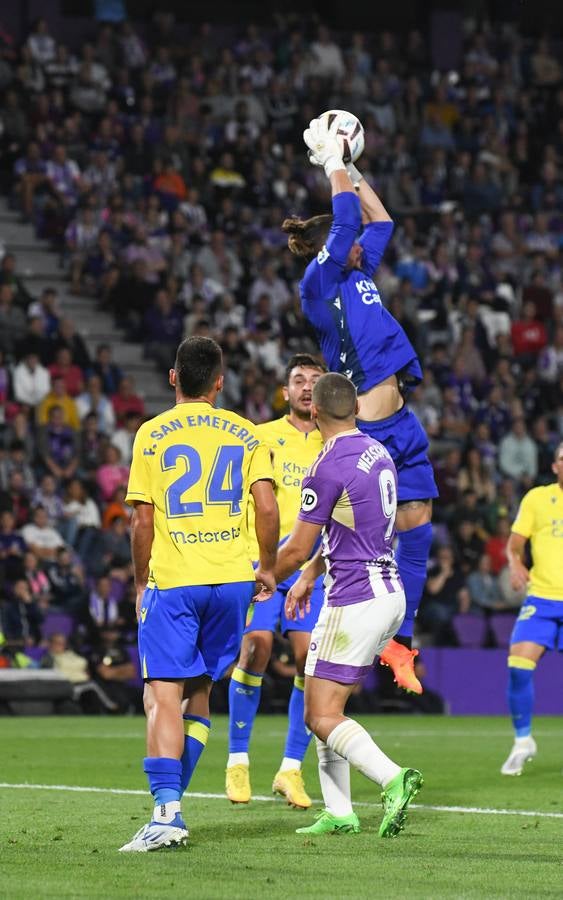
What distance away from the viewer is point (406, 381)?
34.0 ft

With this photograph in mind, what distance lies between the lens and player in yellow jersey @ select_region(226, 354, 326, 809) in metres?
10.4

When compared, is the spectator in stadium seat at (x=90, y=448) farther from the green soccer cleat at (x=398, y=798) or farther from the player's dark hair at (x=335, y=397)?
the green soccer cleat at (x=398, y=798)

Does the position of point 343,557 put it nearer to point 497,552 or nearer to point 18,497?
point 18,497

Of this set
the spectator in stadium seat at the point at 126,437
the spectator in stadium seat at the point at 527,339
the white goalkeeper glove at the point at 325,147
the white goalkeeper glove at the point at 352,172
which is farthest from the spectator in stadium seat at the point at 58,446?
the white goalkeeper glove at the point at 325,147

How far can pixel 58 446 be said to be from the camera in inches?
870

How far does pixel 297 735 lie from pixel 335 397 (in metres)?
2.82

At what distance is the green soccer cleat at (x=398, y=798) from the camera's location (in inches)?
311

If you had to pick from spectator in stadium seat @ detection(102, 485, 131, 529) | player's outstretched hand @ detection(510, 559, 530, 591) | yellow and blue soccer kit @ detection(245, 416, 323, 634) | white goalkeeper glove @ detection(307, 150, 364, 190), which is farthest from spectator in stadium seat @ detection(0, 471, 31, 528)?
white goalkeeper glove @ detection(307, 150, 364, 190)

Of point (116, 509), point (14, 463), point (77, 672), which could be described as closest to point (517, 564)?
point (77, 672)

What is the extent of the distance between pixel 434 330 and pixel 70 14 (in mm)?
9156

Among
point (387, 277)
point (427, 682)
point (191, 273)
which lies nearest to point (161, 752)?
point (427, 682)

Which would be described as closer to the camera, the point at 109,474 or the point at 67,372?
the point at 109,474

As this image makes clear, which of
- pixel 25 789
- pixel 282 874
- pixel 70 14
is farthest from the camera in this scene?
pixel 70 14

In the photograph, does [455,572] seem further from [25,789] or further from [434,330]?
[25,789]
